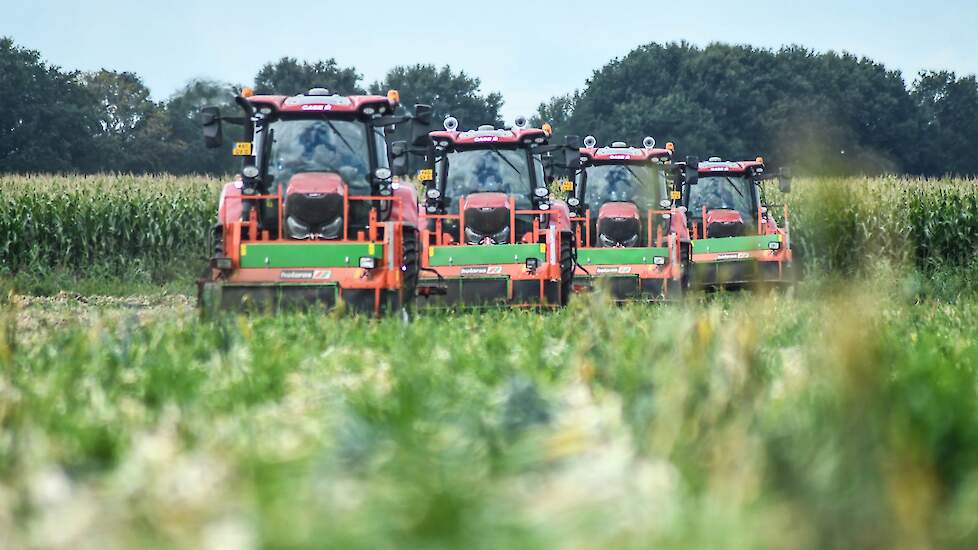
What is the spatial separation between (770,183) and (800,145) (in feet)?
108

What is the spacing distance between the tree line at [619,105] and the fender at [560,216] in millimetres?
25966

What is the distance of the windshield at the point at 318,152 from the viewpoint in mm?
13047

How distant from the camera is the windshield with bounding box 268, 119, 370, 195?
1305 cm

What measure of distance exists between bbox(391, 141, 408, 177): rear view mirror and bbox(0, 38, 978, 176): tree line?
27497mm

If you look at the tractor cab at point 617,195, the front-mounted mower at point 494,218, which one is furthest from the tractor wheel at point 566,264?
the tractor cab at point 617,195

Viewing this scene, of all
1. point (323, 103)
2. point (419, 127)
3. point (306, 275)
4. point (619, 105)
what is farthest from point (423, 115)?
point (619, 105)

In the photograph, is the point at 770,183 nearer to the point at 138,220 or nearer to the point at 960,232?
the point at 960,232

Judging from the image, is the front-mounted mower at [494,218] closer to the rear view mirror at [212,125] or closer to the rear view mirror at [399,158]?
the rear view mirror at [399,158]

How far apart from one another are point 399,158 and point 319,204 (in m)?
1.27

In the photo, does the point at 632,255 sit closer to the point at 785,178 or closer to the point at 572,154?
the point at 572,154

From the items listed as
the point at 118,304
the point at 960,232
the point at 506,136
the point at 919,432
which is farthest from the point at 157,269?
the point at 919,432

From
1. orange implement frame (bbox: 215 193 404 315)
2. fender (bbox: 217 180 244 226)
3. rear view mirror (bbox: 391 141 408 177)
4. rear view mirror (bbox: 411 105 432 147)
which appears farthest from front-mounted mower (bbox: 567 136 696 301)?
fender (bbox: 217 180 244 226)

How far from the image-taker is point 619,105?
66.6 m

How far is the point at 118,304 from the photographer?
1689 centimetres
